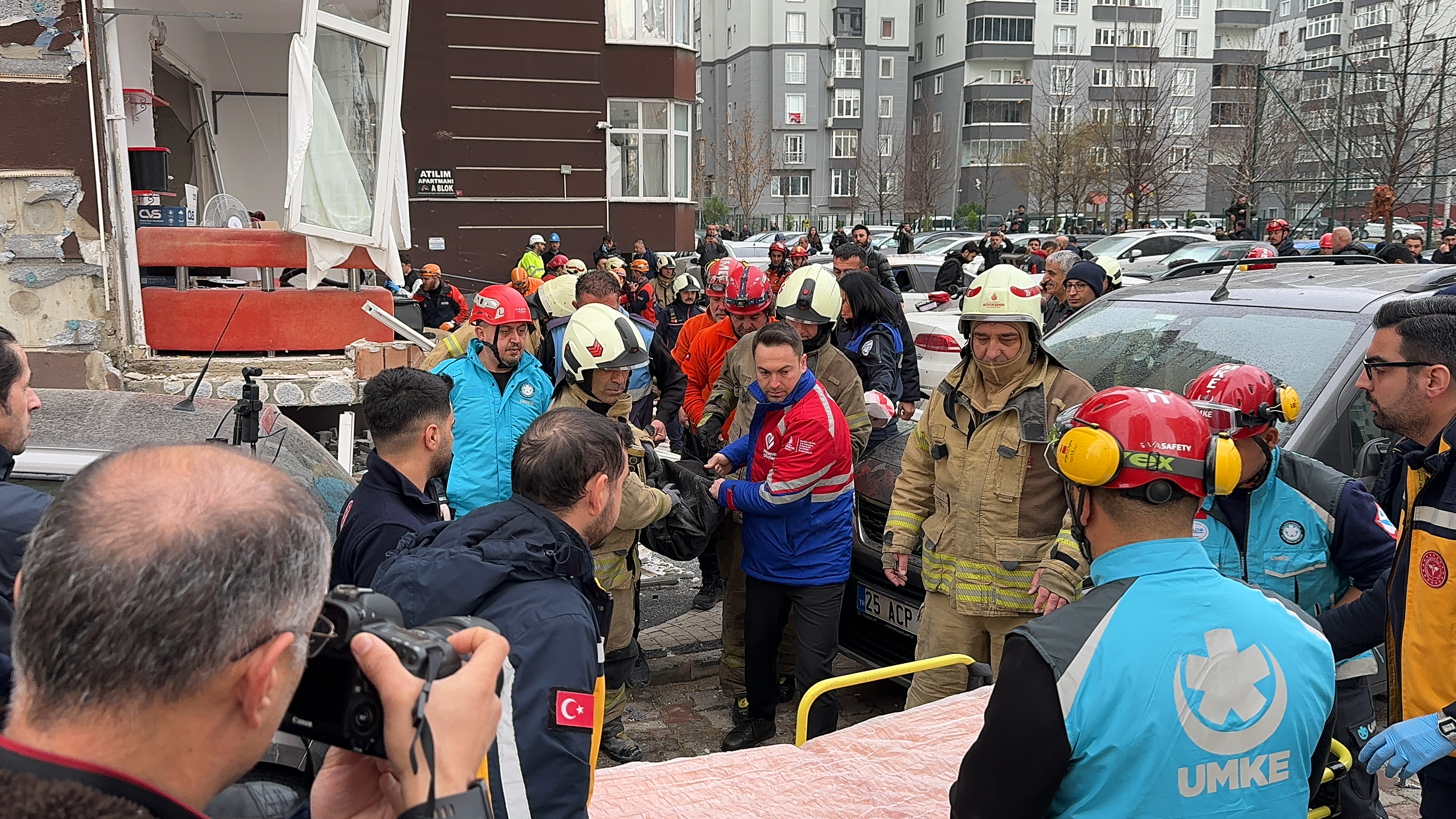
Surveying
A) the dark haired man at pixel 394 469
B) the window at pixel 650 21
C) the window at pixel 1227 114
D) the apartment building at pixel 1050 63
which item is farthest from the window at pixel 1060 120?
the dark haired man at pixel 394 469

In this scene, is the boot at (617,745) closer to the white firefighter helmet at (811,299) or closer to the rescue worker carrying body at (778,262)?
the white firefighter helmet at (811,299)

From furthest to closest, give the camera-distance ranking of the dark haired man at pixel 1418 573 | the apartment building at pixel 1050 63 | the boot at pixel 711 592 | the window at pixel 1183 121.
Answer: the apartment building at pixel 1050 63 < the window at pixel 1183 121 < the boot at pixel 711 592 < the dark haired man at pixel 1418 573

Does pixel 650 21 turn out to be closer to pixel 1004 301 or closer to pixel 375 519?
pixel 1004 301

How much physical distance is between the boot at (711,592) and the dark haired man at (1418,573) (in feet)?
14.8

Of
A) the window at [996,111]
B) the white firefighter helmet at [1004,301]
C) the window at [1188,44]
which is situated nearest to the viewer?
the white firefighter helmet at [1004,301]

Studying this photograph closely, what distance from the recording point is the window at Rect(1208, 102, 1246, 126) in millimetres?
38281

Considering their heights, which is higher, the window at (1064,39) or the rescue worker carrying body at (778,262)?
the window at (1064,39)

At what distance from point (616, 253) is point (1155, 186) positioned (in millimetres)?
25243

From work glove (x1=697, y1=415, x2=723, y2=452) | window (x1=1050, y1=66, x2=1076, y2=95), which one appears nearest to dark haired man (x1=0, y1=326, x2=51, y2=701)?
work glove (x1=697, y1=415, x2=723, y2=452)

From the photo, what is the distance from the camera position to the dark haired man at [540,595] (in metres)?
2.07

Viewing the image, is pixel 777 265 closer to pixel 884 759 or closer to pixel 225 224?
pixel 225 224

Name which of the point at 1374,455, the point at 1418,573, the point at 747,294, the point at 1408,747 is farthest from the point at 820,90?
the point at 1408,747

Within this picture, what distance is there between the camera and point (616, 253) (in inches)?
942

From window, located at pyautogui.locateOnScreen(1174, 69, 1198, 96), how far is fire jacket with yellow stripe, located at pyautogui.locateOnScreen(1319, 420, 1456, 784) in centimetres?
5698
